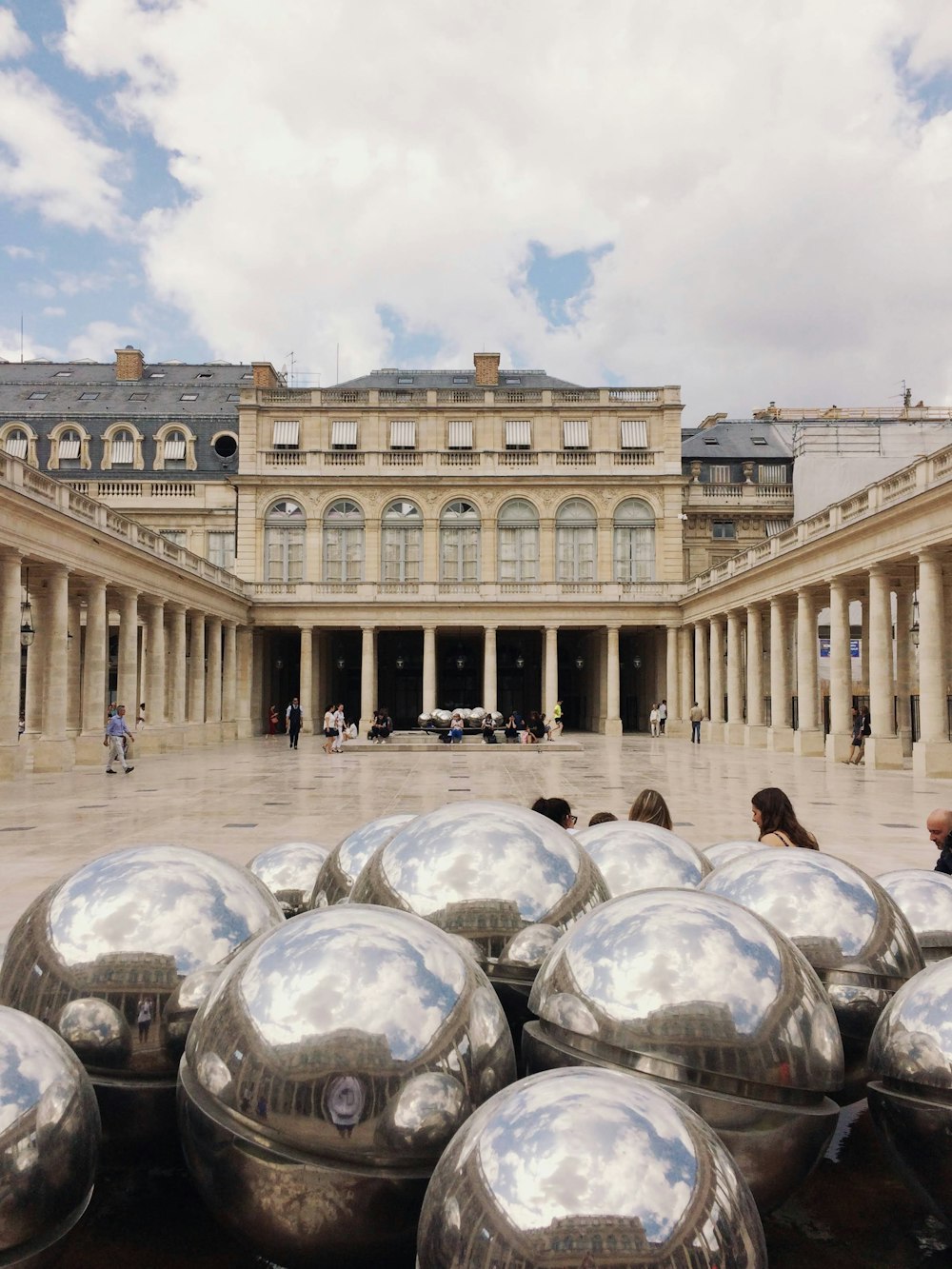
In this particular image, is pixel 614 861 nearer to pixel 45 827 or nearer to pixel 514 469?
pixel 45 827

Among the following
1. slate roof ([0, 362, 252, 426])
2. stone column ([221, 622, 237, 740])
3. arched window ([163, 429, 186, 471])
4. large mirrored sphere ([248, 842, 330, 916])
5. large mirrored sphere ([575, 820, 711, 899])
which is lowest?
large mirrored sphere ([248, 842, 330, 916])

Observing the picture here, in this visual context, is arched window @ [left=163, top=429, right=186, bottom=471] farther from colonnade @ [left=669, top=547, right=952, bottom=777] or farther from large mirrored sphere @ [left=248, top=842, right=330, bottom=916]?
large mirrored sphere @ [left=248, top=842, right=330, bottom=916]

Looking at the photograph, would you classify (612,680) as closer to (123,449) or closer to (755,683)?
(755,683)

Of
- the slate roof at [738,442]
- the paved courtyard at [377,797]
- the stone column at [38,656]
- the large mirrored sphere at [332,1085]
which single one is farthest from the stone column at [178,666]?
the large mirrored sphere at [332,1085]

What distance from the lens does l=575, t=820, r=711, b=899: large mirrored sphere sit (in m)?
5.25

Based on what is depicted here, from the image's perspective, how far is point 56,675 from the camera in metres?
28.0

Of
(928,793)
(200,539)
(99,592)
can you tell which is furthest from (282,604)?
(928,793)

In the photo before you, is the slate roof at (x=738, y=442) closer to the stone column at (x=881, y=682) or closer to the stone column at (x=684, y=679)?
the stone column at (x=684, y=679)

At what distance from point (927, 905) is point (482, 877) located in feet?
8.30

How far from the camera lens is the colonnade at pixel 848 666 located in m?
25.4

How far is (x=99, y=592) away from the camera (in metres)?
30.8

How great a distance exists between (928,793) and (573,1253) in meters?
20.3

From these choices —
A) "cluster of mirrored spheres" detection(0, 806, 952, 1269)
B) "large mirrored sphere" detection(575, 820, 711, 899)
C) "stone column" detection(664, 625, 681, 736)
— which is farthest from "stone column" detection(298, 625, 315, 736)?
"cluster of mirrored spheres" detection(0, 806, 952, 1269)

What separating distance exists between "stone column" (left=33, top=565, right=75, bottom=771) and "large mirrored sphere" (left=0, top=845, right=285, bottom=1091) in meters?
24.9
